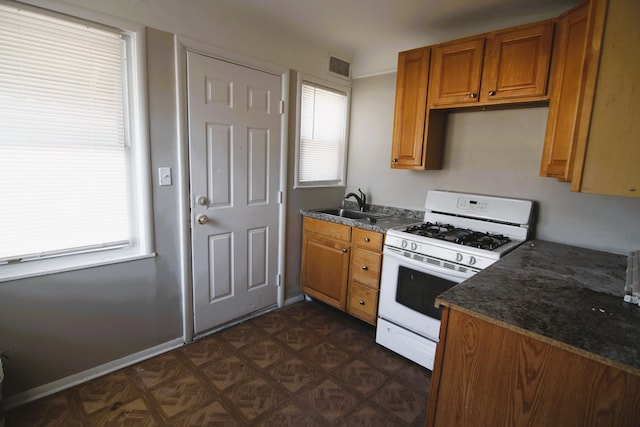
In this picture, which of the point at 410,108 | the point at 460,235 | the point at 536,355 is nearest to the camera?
the point at 536,355

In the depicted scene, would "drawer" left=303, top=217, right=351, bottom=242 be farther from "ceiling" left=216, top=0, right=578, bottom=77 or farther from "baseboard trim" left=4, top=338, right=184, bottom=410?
"ceiling" left=216, top=0, right=578, bottom=77

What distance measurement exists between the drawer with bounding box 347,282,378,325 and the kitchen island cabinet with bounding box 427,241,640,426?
4.00 ft

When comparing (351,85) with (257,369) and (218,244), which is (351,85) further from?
(257,369)

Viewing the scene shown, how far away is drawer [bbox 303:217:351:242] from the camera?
2762mm

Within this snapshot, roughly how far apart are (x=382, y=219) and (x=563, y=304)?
176cm

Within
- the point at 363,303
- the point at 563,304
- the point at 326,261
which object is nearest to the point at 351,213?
the point at 326,261

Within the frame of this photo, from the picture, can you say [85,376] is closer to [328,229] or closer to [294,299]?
[294,299]

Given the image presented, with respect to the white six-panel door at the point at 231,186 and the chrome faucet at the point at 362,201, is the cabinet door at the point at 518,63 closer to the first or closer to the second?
the chrome faucet at the point at 362,201

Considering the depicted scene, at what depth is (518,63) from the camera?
6.79 ft

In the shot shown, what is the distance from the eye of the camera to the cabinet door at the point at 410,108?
2.53m

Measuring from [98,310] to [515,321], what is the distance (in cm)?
224

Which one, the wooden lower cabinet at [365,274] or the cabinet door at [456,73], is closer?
the cabinet door at [456,73]

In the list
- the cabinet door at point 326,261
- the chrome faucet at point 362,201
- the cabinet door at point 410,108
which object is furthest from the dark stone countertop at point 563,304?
the chrome faucet at point 362,201

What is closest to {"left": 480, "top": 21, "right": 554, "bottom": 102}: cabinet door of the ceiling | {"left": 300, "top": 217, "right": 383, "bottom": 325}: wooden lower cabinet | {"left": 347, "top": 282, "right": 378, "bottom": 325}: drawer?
the ceiling
